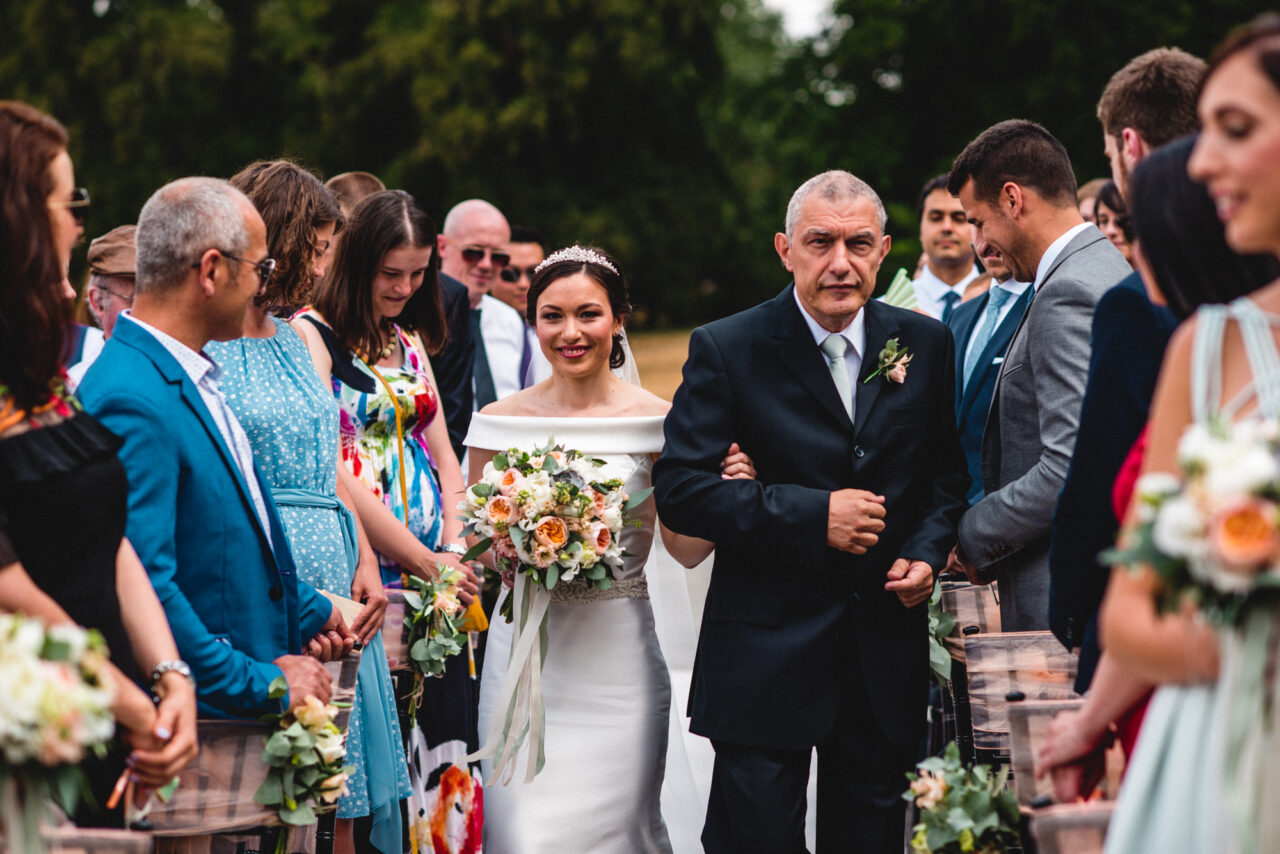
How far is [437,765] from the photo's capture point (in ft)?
19.1

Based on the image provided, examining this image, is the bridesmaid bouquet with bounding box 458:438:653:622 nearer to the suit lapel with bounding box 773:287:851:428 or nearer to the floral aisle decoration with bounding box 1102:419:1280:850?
A: the suit lapel with bounding box 773:287:851:428

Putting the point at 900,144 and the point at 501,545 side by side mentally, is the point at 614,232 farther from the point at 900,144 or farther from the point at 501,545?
the point at 501,545

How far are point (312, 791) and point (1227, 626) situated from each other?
7.79ft

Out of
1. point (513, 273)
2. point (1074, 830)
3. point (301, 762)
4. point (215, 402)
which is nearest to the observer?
point (1074, 830)

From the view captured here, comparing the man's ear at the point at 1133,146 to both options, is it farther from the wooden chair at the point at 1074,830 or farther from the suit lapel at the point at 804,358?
the wooden chair at the point at 1074,830

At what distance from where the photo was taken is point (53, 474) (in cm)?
287

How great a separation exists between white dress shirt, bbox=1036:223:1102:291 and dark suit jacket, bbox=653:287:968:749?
49 centimetres

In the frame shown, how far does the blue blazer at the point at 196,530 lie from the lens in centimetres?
338

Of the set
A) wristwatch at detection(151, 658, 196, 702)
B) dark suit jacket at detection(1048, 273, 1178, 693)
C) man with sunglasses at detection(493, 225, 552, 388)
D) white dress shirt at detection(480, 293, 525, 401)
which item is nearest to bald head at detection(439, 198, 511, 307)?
white dress shirt at detection(480, 293, 525, 401)

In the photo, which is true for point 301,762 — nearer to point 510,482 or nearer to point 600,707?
point 510,482

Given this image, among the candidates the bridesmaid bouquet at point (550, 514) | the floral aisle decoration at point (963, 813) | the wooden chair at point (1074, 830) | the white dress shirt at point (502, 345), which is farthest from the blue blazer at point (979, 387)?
the white dress shirt at point (502, 345)

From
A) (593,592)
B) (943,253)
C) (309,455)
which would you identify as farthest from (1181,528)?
(943,253)

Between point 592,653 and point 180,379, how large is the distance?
2.37 metres

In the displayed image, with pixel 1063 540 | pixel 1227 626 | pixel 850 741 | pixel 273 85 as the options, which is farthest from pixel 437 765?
pixel 273 85
